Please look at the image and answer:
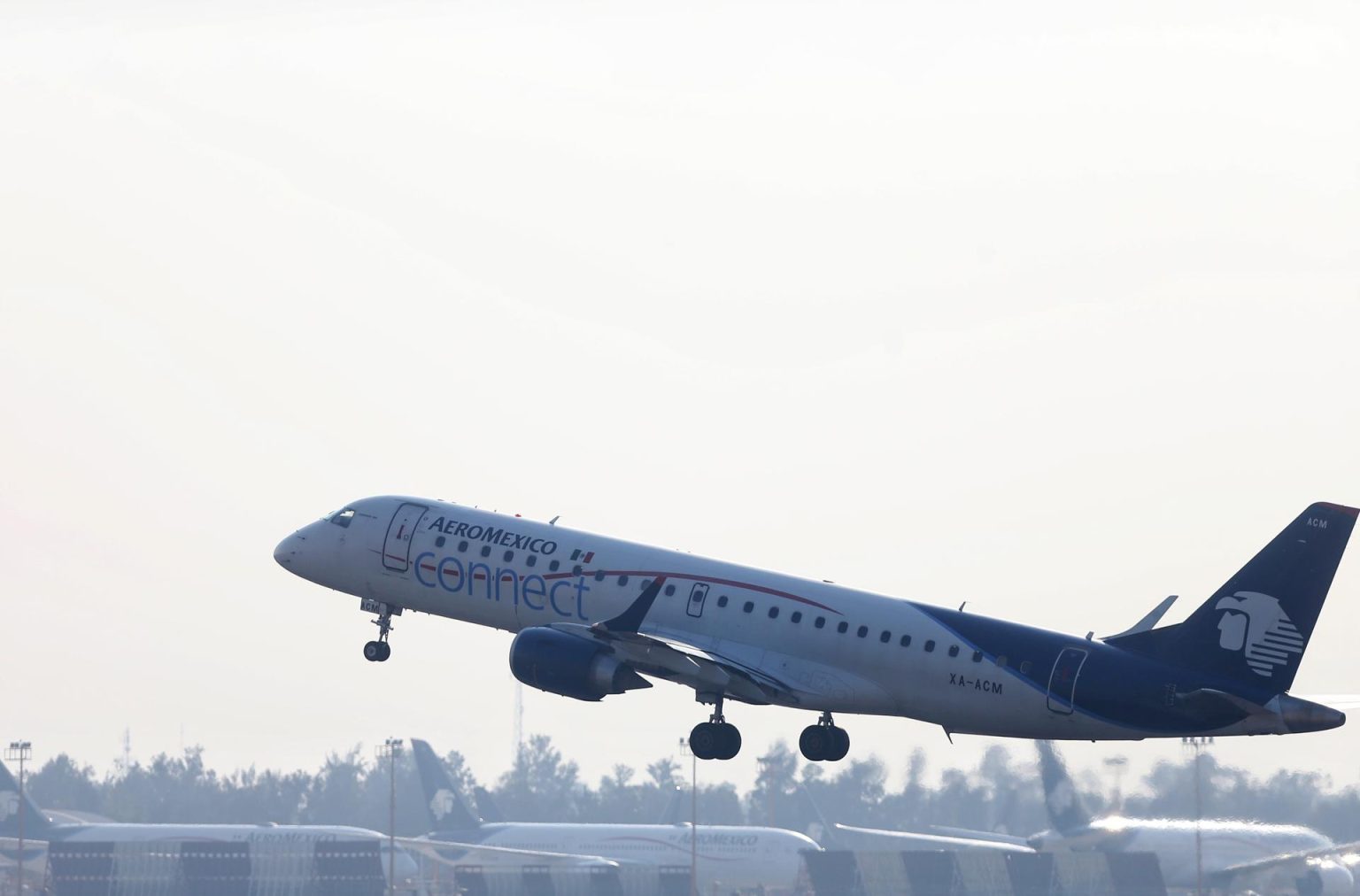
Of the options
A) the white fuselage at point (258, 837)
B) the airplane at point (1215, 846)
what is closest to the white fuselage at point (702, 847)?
the white fuselage at point (258, 837)

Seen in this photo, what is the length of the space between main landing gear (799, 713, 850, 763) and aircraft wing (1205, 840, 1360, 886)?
2175 inches

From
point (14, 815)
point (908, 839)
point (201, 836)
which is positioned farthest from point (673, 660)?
point (14, 815)

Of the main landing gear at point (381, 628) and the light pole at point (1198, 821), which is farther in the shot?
the light pole at point (1198, 821)

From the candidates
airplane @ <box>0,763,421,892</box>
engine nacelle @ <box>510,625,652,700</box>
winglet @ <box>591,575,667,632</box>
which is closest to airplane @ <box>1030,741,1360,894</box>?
airplane @ <box>0,763,421,892</box>

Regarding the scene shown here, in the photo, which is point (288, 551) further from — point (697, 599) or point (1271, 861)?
point (1271, 861)

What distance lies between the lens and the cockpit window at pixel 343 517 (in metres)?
72.6

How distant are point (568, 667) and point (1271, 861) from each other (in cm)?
6247

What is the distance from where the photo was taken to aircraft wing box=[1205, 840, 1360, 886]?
115312 mm

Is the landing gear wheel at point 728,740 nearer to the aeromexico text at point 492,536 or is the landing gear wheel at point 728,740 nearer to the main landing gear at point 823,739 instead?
the main landing gear at point 823,739

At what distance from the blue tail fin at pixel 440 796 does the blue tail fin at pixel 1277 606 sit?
112 metres

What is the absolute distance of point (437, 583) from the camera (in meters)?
69.6

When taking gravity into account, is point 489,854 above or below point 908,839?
below

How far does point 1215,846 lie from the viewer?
11694cm

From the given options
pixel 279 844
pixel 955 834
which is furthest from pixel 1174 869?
pixel 279 844
